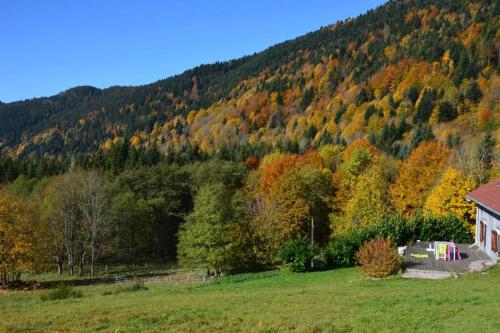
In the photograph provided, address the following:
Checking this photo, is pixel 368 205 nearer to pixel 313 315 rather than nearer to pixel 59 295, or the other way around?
pixel 59 295

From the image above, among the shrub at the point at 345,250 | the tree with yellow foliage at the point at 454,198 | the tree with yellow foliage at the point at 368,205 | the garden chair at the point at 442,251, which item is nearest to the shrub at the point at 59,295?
the shrub at the point at 345,250

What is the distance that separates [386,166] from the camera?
68.4 m

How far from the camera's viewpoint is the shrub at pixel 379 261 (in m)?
27.6

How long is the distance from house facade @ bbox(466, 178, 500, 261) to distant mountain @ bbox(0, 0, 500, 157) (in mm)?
49632

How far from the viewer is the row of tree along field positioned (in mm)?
44562

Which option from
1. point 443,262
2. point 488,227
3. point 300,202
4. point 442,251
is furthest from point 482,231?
point 300,202

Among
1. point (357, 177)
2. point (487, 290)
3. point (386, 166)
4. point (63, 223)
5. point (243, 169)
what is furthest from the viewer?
A: point (243, 169)

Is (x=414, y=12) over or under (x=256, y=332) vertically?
over

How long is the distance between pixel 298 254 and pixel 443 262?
34.6 feet

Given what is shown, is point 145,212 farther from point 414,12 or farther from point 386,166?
point 414,12

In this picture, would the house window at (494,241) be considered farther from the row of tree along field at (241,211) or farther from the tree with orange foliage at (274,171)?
the tree with orange foliage at (274,171)

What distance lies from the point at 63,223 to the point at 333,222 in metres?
32.8

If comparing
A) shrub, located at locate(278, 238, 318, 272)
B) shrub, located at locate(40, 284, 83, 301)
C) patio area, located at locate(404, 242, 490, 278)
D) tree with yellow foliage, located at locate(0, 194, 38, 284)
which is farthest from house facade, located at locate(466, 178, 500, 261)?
tree with yellow foliage, located at locate(0, 194, 38, 284)

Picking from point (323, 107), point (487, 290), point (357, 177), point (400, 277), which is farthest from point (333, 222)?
point (323, 107)
